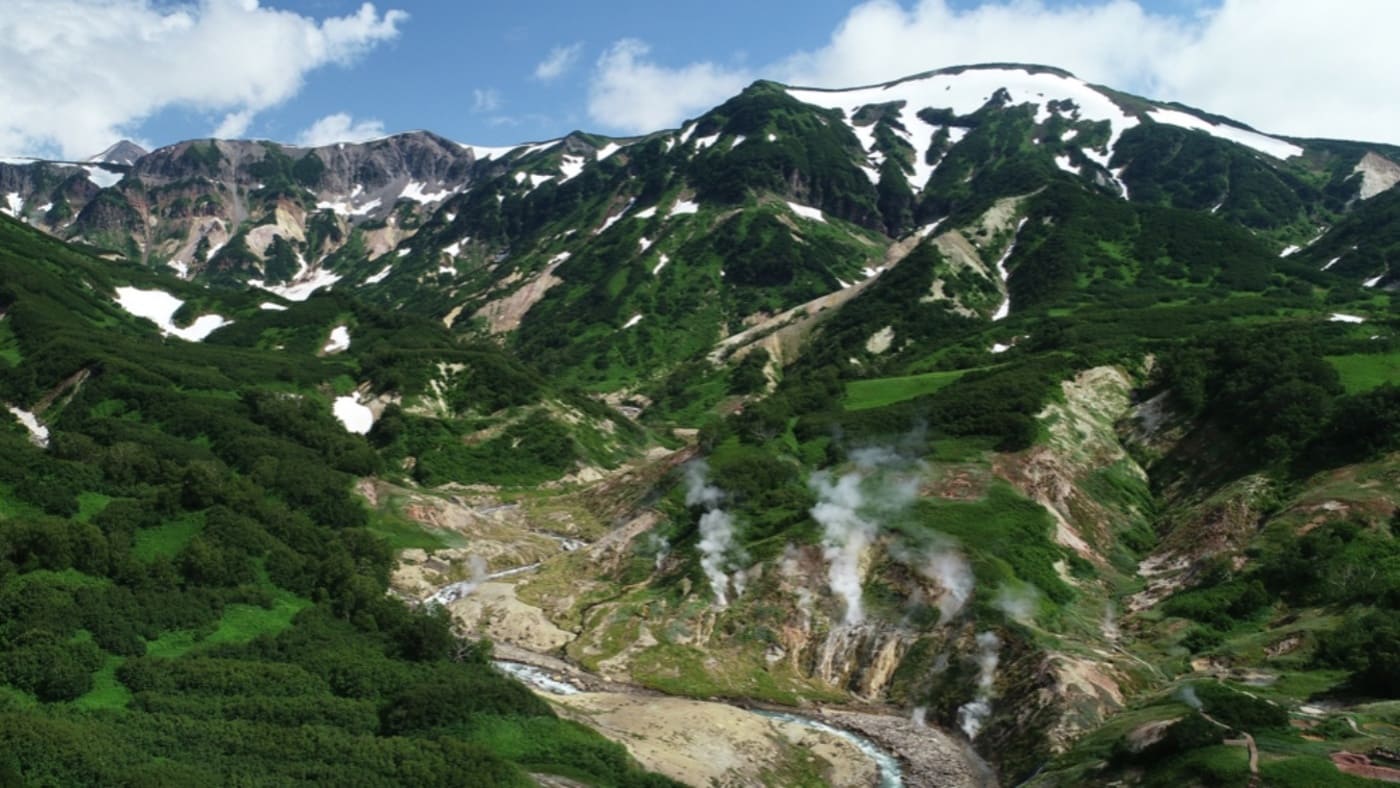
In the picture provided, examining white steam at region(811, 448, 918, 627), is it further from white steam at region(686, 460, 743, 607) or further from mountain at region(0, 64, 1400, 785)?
white steam at region(686, 460, 743, 607)

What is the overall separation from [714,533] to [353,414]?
7748cm

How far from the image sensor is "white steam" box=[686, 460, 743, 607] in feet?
243

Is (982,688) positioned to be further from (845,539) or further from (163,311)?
(163,311)

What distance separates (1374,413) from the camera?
75.4m

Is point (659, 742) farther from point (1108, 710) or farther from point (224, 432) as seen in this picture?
point (224, 432)

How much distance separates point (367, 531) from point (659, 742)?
148 feet

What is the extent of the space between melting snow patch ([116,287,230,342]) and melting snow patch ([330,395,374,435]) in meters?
56.7

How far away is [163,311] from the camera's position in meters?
191

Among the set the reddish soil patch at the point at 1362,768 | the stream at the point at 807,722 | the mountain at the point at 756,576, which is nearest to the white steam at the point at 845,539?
the mountain at the point at 756,576

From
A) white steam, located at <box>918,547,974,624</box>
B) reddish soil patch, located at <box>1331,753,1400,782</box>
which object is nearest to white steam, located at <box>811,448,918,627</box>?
white steam, located at <box>918,547,974,624</box>

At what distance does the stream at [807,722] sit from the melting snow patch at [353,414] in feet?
246

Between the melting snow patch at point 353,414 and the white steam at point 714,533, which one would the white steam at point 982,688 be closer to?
the white steam at point 714,533

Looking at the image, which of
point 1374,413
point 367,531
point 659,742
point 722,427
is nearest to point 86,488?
point 367,531

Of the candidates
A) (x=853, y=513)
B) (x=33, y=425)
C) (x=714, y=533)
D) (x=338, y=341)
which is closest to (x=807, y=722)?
(x=853, y=513)
